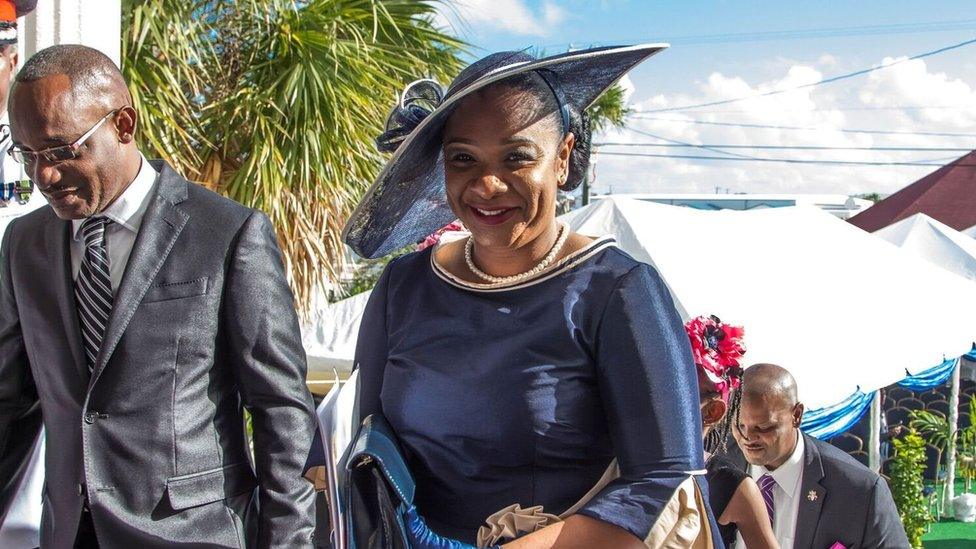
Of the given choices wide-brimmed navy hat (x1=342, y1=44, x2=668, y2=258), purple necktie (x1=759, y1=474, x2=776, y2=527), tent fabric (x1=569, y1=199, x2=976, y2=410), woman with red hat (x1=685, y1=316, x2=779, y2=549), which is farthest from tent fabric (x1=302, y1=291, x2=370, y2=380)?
wide-brimmed navy hat (x1=342, y1=44, x2=668, y2=258)

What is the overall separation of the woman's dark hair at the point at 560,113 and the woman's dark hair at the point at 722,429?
4.33 feet

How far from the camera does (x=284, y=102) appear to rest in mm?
6684

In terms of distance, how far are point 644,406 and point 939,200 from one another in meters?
19.9

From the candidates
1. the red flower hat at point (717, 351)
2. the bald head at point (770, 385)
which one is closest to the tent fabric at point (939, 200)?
the bald head at point (770, 385)

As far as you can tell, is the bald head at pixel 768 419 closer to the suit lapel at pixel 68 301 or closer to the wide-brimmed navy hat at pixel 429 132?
the wide-brimmed navy hat at pixel 429 132

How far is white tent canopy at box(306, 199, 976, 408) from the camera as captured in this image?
674 centimetres

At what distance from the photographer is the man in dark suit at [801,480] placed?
3482mm

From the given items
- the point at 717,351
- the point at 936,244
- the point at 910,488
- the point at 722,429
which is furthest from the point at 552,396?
the point at 936,244

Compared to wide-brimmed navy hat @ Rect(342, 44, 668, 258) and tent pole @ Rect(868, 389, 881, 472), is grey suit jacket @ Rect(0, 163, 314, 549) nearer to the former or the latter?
wide-brimmed navy hat @ Rect(342, 44, 668, 258)

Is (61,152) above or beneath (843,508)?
above

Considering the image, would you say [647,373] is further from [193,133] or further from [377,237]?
[193,133]

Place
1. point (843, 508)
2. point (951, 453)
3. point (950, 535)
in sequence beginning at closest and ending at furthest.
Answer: point (843, 508), point (950, 535), point (951, 453)

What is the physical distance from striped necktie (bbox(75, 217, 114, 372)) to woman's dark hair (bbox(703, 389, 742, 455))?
1569 mm

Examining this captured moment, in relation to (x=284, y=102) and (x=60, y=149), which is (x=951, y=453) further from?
(x=60, y=149)
